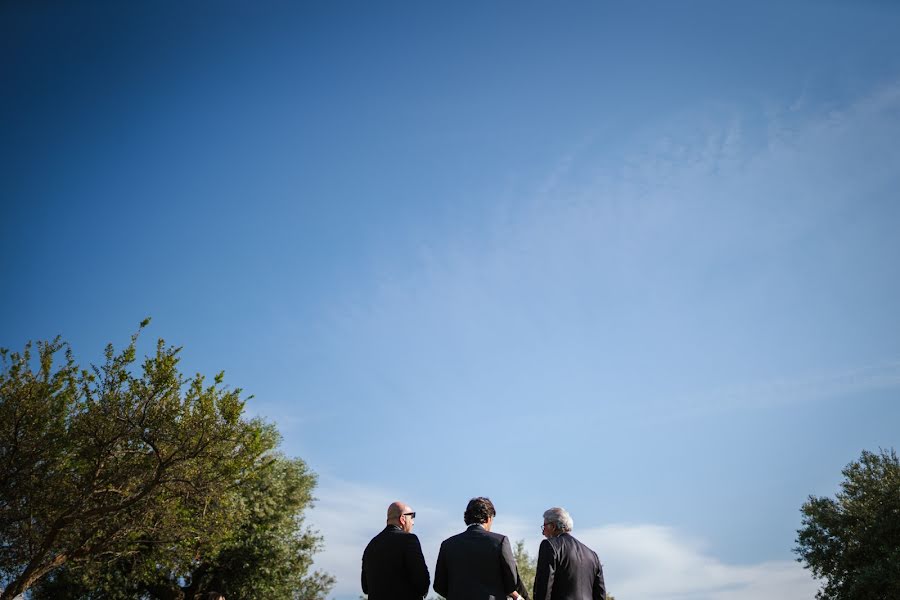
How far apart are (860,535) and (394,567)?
3870cm

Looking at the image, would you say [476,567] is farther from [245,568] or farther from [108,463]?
[245,568]

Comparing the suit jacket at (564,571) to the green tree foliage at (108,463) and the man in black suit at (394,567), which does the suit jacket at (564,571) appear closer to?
the man in black suit at (394,567)

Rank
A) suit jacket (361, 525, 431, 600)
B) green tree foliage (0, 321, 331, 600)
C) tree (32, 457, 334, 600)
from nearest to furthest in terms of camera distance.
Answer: suit jacket (361, 525, 431, 600), green tree foliage (0, 321, 331, 600), tree (32, 457, 334, 600)

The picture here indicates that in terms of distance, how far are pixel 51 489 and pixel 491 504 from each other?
19.1 m

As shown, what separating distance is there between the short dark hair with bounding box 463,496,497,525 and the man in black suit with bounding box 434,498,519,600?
0.32 feet

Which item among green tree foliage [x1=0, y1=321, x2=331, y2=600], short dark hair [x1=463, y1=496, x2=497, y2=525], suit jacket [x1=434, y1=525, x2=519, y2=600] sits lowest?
suit jacket [x1=434, y1=525, x2=519, y2=600]

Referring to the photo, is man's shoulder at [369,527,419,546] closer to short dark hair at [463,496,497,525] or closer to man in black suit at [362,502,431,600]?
man in black suit at [362,502,431,600]

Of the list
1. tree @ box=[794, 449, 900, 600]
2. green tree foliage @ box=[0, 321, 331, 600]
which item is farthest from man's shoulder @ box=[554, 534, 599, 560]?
tree @ box=[794, 449, 900, 600]

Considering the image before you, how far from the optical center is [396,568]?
277 inches

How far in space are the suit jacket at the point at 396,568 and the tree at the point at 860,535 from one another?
3503 cm

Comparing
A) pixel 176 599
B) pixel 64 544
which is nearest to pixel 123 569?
pixel 176 599

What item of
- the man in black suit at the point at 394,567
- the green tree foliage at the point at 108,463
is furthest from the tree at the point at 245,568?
the man in black suit at the point at 394,567

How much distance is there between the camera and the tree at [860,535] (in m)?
32.1

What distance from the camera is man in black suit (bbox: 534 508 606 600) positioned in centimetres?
725
